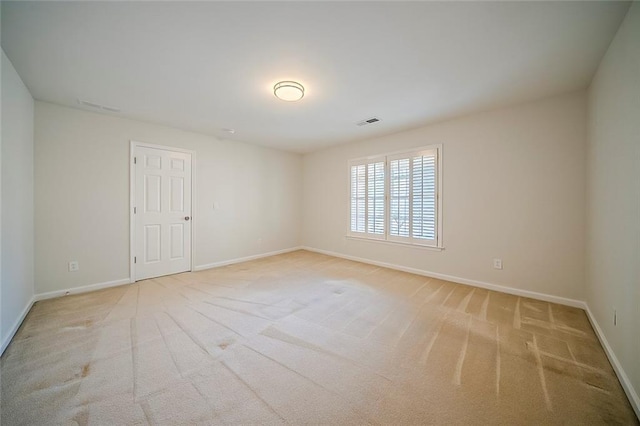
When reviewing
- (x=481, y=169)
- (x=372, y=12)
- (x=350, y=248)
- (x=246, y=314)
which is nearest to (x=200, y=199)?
(x=246, y=314)

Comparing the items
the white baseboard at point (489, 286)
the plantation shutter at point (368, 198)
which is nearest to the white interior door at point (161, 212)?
the plantation shutter at point (368, 198)

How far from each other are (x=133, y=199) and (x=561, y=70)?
5864 millimetres

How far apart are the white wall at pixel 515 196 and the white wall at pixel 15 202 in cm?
502

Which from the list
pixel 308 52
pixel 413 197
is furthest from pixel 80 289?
pixel 413 197

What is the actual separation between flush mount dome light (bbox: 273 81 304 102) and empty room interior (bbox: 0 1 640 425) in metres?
0.03

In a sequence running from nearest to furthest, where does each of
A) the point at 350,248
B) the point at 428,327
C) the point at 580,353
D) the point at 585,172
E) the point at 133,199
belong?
the point at 580,353 < the point at 428,327 < the point at 585,172 < the point at 133,199 < the point at 350,248

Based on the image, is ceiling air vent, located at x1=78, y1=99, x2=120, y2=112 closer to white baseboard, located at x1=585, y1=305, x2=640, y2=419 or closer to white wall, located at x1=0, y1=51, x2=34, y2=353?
white wall, located at x1=0, y1=51, x2=34, y2=353

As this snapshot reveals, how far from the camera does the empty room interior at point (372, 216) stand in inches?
64.1

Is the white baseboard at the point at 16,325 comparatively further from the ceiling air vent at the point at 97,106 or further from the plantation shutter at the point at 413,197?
the plantation shutter at the point at 413,197

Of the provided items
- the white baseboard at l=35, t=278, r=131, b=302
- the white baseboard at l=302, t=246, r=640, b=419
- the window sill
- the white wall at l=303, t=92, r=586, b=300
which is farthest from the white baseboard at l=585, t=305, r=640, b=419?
the white baseboard at l=35, t=278, r=131, b=302

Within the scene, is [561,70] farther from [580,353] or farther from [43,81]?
[43,81]

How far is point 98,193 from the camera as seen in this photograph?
348 cm

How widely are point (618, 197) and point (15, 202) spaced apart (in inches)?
224

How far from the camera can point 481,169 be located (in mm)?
3566
